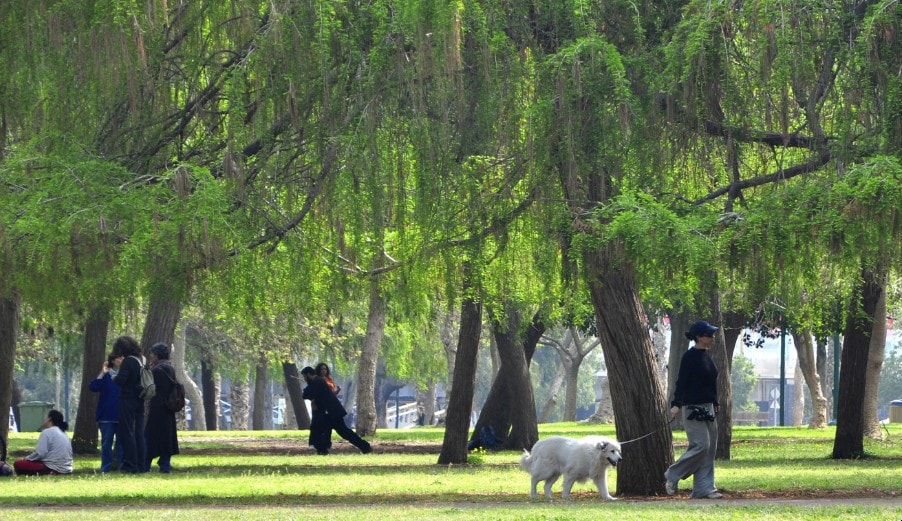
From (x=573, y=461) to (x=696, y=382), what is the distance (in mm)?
1544

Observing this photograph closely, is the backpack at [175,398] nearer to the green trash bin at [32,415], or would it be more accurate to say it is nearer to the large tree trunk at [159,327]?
the large tree trunk at [159,327]

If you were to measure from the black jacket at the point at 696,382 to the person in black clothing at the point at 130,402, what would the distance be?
7.73 meters

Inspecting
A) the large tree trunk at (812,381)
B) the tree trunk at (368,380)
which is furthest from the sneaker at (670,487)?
the large tree trunk at (812,381)

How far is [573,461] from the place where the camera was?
51.9 ft

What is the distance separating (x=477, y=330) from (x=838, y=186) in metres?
10.9

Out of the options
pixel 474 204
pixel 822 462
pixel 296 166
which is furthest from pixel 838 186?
pixel 822 462

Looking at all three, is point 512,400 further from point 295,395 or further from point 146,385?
point 295,395

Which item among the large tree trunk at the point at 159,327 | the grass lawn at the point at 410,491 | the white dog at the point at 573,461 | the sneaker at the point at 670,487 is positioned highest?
the large tree trunk at the point at 159,327

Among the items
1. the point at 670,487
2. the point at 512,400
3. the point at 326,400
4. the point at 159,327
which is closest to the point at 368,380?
the point at 512,400

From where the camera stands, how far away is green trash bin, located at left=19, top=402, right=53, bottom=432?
46781mm

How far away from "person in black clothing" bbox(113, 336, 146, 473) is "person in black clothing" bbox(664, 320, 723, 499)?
768cm

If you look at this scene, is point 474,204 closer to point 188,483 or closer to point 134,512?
point 134,512

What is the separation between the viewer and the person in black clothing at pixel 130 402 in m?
19.8

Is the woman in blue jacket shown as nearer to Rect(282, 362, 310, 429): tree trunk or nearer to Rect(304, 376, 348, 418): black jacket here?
Rect(304, 376, 348, 418): black jacket
